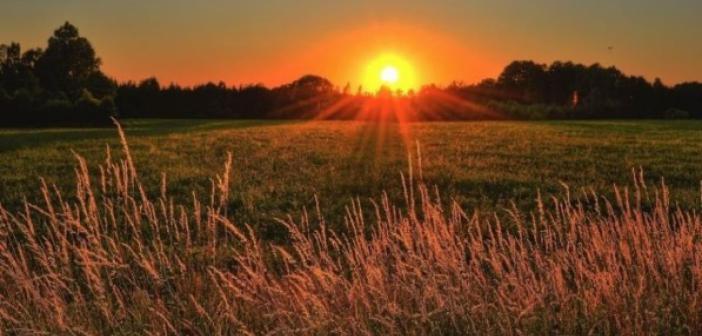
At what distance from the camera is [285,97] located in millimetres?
83812

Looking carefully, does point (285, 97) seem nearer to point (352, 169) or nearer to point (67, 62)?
point (67, 62)

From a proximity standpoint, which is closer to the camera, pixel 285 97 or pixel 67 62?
pixel 67 62

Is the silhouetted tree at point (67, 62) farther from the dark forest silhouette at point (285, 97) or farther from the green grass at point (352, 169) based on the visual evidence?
the green grass at point (352, 169)

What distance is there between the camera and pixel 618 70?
339 feet

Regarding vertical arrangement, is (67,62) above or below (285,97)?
above

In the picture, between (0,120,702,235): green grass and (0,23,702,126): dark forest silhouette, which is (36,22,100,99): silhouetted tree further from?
(0,120,702,235): green grass

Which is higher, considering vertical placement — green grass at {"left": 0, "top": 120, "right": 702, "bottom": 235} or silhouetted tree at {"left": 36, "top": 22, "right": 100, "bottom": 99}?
silhouetted tree at {"left": 36, "top": 22, "right": 100, "bottom": 99}

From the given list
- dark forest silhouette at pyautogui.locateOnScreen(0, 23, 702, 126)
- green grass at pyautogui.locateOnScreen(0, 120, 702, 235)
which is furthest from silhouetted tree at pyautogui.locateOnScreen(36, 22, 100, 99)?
green grass at pyautogui.locateOnScreen(0, 120, 702, 235)

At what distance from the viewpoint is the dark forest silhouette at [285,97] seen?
5747 cm

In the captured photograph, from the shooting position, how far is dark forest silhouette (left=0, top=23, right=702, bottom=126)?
57469mm

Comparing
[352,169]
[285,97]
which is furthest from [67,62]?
[352,169]

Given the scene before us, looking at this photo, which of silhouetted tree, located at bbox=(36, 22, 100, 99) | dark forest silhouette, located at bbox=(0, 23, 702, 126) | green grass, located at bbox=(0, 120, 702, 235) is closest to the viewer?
green grass, located at bbox=(0, 120, 702, 235)

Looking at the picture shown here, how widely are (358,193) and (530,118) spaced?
62.4 metres

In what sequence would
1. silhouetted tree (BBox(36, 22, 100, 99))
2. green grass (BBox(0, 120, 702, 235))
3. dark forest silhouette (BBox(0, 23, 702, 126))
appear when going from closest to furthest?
1. green grass (BBox(0, 120, 702, 235))
2. dark forest silhouette (BBox(0, 23, 702, 126))
3. silhouetted tree (BBox(36, 22, 100, 99))
